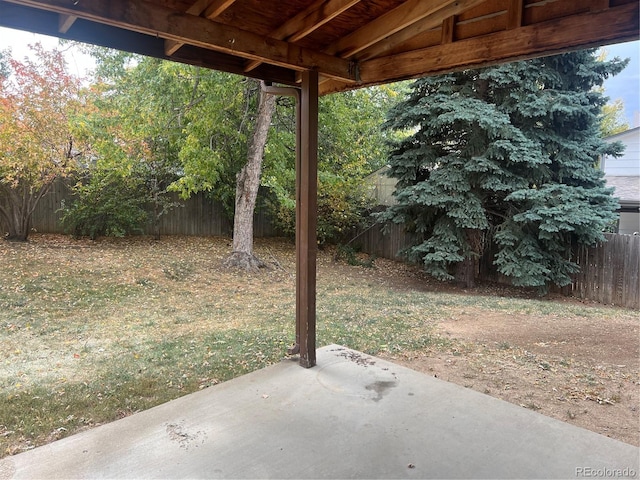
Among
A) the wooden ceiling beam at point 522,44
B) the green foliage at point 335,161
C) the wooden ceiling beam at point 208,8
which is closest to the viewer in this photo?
the wooden ceiling beam at point 522,44

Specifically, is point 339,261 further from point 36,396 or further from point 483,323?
point 36,396

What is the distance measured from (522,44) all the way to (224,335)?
3789 millimetres

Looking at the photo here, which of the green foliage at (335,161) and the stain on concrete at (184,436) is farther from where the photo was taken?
the green foliage at (335,161)

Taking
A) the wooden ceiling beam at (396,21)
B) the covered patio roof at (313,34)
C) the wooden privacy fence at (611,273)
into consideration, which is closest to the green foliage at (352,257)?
the wooden privacy fence at (611,273)

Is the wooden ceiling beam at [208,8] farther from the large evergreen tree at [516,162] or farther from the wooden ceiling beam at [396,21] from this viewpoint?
the large evergreen tree at [516,162]

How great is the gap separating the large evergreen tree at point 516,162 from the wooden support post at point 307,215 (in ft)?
14.9

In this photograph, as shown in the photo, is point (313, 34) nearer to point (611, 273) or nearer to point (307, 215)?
point (307, 215)

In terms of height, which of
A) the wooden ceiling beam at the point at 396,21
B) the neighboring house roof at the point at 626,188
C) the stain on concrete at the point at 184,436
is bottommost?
the stain on concrete at the point at 184,436

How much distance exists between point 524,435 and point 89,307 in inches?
203

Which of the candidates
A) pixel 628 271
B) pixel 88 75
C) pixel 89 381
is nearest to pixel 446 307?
pixel 628 271

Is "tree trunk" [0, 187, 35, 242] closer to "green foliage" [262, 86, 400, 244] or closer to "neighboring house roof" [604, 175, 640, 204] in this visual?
"green foliage" [262, 86, 400, 244]

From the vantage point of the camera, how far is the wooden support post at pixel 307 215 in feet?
9.97

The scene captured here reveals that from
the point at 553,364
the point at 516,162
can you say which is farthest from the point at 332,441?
the point at 516,162

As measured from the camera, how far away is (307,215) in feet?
10.2
